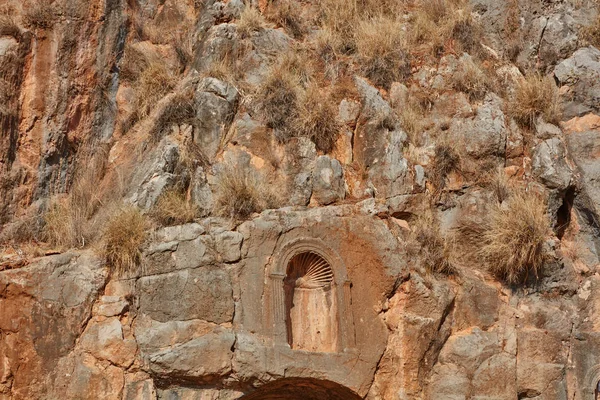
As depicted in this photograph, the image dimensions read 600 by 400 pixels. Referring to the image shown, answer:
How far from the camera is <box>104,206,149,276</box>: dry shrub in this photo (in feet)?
36.2

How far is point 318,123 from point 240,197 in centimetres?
201

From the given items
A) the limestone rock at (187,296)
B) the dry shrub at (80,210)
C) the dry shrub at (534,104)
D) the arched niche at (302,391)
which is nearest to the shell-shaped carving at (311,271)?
the limestone rock at (187,296)

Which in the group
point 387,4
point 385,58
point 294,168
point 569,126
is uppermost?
point 387,4

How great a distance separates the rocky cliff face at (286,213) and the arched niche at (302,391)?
0.16 ft

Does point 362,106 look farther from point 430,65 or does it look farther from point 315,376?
point 315,376

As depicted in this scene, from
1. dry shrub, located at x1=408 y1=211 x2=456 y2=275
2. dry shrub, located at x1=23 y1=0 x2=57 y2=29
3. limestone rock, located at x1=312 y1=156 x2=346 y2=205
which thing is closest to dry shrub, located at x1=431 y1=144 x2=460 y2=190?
dry shrub, located at x1=408 y1=211 x2=456 y2=275

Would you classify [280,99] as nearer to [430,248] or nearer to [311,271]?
[311,271]

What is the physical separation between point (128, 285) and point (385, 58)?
5952 millimetres

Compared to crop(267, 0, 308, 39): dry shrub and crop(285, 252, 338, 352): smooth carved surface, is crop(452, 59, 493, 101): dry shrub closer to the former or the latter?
crop(267, 0, 308, 39): dry shrub

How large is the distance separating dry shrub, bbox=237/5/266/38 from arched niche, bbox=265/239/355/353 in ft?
14.7

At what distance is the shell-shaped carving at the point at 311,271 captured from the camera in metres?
11.7

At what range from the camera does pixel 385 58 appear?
14.1 meters

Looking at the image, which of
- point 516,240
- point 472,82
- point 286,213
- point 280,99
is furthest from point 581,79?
point 286,213

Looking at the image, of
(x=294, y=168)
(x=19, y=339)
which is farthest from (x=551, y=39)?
(x=19, y=339)
